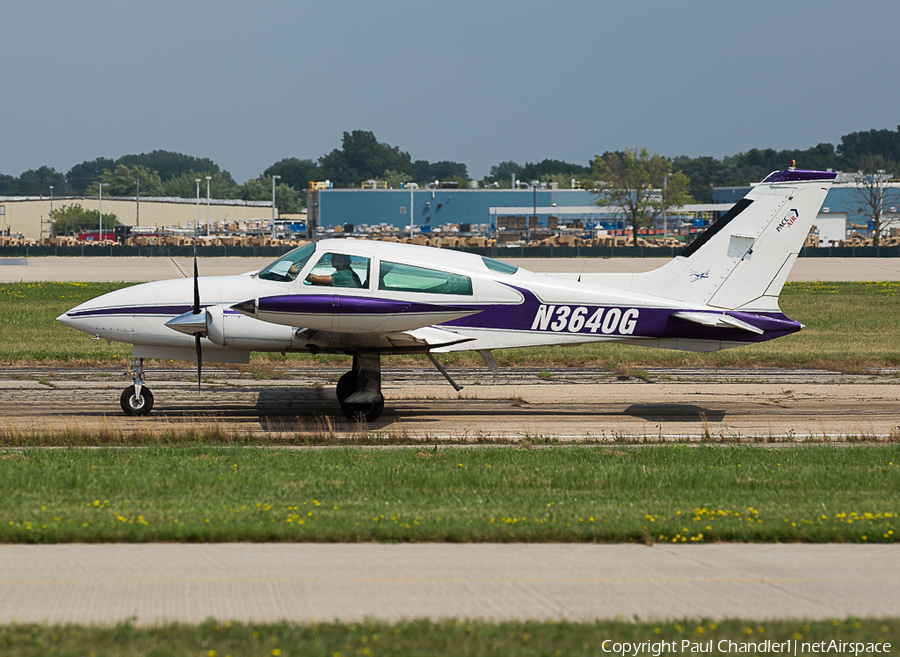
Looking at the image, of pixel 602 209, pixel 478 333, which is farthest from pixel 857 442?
pixel 602 209

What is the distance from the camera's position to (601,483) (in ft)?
36.3

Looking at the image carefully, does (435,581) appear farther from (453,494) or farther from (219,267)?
(219,267)

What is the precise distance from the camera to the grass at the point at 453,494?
8961mm

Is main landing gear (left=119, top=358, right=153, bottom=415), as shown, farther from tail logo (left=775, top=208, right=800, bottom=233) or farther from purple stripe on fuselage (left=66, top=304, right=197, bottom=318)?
tail logo (left=775, top=208, right=800, bottom=233)

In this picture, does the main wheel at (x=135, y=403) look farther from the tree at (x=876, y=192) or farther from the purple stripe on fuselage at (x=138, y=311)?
the tree at (x=876, y=192)

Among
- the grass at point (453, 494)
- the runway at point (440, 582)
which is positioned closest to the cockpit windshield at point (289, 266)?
the grass at point (453, 494)

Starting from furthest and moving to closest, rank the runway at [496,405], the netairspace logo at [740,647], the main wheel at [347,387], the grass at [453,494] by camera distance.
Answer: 1. the main wheel at [347,387]
2. the runway at [496,405]
3. the grass at [453,494]
4. the netairspace logo at [740,647]

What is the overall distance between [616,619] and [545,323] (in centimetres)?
973

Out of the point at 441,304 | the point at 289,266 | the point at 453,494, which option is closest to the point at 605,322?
the point at 441,304

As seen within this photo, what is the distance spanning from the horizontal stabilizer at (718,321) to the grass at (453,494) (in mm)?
3316

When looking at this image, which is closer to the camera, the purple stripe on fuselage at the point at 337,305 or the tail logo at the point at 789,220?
the purple stripe on fuselage at the point at 337,305

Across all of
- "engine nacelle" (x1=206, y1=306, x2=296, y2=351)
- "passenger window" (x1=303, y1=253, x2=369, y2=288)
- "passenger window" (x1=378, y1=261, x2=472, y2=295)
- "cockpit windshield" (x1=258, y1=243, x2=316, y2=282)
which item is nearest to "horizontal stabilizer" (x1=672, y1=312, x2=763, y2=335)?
"passenger window" (x1=378, y1=261, x2=472, y2=295)

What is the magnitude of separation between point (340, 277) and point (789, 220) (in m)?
7.86

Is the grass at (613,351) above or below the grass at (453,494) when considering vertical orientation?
below
